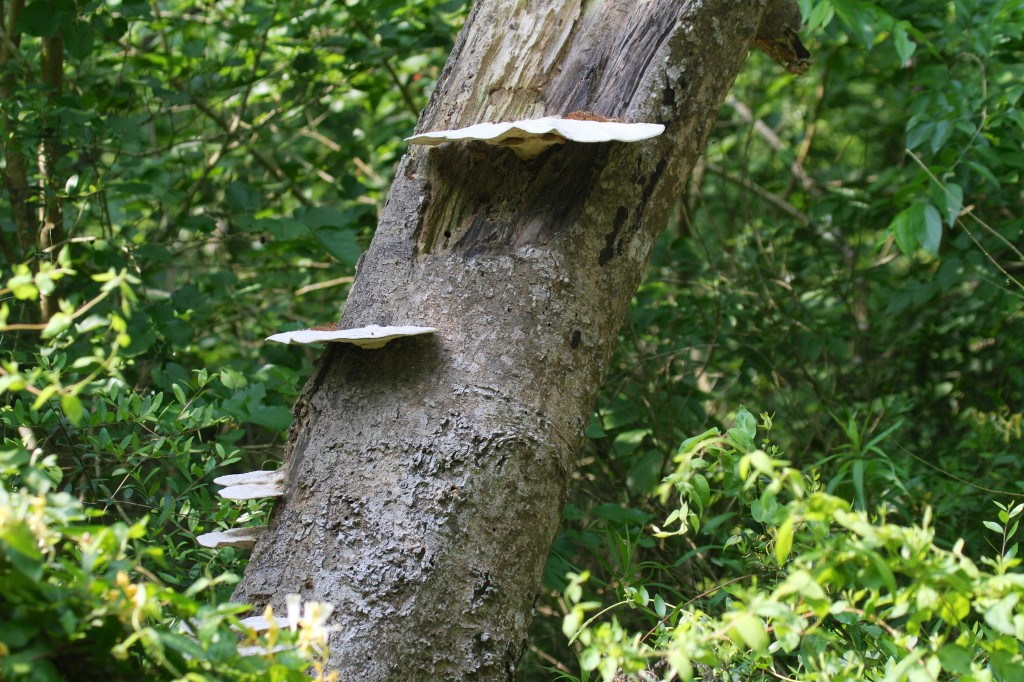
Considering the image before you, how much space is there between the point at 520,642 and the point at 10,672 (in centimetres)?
90

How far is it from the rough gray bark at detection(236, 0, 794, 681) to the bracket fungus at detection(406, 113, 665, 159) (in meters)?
0.11

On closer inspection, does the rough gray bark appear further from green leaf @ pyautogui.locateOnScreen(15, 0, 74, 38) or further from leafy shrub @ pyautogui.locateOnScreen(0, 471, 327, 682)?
green leaf @ pyautogui.locateOnScreen(15, 0, 74, 38)

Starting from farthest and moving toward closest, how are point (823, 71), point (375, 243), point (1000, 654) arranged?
point (823, 71) < point (375, 243) < point (1000, 654)

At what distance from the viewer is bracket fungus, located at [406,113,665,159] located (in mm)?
1501

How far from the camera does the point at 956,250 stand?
3582 mm

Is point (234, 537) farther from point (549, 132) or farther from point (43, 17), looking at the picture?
point (43, 17)

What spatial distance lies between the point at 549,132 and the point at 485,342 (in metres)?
0.41

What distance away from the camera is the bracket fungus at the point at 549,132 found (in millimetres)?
1501

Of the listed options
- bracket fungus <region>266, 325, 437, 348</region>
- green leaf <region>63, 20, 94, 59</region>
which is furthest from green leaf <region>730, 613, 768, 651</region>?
green leaf <region>63, 20, 94, 59</region>

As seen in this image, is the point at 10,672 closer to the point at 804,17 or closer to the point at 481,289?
the point at 481,289

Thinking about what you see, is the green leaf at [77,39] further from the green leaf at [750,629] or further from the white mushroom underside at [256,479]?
the green leaf at [750,629]

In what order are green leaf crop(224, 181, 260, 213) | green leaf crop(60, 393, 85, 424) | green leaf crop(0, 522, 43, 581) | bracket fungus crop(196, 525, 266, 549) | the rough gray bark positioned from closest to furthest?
green leaf crop(0, 522, 43, 581) → green leaf crop(60, 393, 85, 424) → the rough gray bark → bracket fungus crop(196, 525, 266, 549) → green leaf crop(224, 181, 260, 213)

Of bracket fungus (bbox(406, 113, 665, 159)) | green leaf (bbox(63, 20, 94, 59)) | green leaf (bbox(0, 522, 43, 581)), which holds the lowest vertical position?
green leaf (bbox(0, 522, 43, 581))

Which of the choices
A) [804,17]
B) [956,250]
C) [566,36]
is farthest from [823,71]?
[566,36]
